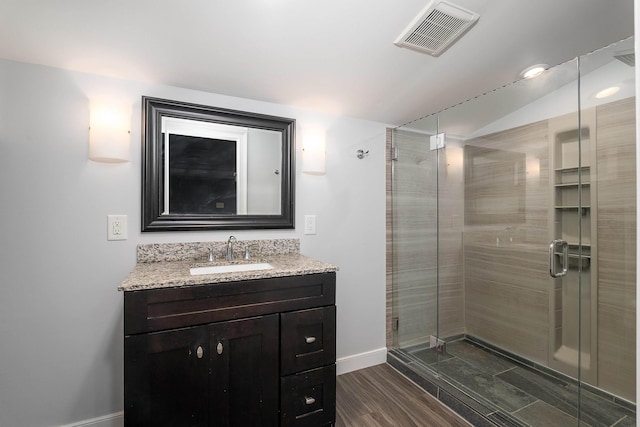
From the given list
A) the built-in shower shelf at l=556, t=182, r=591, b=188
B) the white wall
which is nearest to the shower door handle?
the built-in shower shelf at l=556, t=182, r=591, b=188

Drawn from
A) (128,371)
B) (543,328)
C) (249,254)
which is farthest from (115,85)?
(543,328)

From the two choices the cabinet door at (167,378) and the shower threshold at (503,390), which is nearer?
the cabinet door at (167,378)

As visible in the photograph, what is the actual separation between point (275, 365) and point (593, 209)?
195cm

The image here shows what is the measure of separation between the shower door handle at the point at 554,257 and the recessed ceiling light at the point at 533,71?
3.29 ft

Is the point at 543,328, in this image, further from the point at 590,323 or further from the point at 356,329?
the point at 356,329

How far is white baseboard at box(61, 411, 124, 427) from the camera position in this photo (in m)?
1.46

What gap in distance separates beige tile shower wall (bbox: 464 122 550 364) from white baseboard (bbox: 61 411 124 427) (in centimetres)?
236

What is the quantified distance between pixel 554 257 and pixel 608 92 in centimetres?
94

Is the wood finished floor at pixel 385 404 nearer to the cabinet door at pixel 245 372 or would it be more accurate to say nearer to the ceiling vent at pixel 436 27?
the cabinet door at pixel 245 372

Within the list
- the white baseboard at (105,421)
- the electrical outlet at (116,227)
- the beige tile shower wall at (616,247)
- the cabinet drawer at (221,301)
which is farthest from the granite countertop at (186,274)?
the beige tile shower wall at (616,247)

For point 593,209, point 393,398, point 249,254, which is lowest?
point 393,398

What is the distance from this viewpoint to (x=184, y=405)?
1.21 meters

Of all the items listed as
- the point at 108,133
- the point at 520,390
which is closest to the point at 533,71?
the point at 520,390

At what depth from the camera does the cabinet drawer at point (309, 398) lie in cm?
139
